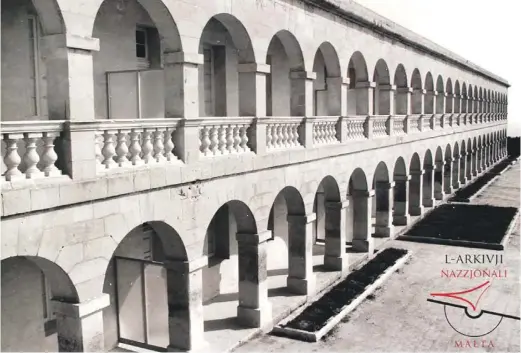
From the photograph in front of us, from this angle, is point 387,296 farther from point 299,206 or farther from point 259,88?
point 259,88

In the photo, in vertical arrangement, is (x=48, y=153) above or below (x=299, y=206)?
above

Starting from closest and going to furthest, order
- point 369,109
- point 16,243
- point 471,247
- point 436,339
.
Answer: point 16,243, point 436,339, point 369,109, point 471,247

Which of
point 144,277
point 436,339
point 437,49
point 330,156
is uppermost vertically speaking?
point 437,49

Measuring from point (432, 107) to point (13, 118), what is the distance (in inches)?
788

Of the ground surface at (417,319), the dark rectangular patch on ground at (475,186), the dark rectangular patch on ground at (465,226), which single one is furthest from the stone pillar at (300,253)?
the dark rectangular patch on ground at (475,186)

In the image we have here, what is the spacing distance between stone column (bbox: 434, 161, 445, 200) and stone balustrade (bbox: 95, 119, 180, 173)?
20072 mm

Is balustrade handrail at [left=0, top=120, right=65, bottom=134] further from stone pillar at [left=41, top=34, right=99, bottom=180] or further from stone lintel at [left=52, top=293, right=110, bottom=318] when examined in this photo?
stone lintel at [left=52, top=293, right=110, bottom=318]

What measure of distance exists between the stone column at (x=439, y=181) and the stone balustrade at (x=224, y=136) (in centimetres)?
1772

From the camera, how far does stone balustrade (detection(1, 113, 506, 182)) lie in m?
7.00

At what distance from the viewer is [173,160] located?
30.9 feet

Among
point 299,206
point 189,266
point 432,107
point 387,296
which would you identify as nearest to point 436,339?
point 387,296

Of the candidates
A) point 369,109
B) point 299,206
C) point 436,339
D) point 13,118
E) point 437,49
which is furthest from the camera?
point 437,49

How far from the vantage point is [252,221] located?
1173 centimetres

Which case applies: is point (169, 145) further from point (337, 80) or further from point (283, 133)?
point (337, 80)
